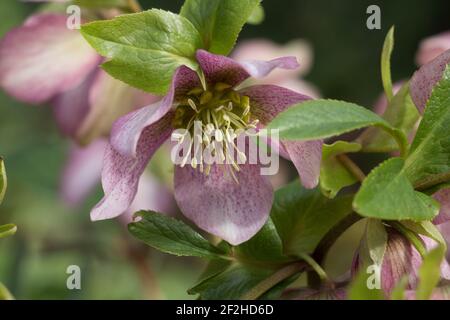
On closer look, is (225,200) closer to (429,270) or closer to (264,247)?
(264,247)

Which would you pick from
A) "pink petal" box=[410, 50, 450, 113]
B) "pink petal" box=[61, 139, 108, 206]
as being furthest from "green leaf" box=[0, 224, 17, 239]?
"pink petal" box=[61, 139, 108, 206]

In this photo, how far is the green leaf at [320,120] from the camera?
0.40 m

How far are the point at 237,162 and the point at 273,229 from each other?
2.0 inches

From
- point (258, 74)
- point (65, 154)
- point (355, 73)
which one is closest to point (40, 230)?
point (65, 154)

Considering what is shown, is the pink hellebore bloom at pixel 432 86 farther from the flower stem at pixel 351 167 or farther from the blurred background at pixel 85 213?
the blurred background at pixel 85 213

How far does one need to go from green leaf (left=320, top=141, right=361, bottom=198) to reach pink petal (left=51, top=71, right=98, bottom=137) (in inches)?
13.9

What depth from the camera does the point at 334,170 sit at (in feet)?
1.67

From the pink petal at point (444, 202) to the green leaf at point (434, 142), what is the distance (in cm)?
3

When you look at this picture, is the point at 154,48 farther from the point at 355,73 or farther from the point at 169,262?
the point at 355,73

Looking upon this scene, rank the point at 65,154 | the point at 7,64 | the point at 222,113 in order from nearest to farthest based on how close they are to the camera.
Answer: the point at 222,113 < the point at 7,64 < the point at 65,154

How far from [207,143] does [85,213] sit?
690 millimetres

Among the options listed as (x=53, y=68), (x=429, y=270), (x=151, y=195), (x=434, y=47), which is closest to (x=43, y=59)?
(x=53, y=68)

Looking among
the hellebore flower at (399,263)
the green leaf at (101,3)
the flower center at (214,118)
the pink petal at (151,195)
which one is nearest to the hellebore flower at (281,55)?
the pink petal at (151,195)

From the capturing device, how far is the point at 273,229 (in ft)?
1.73
